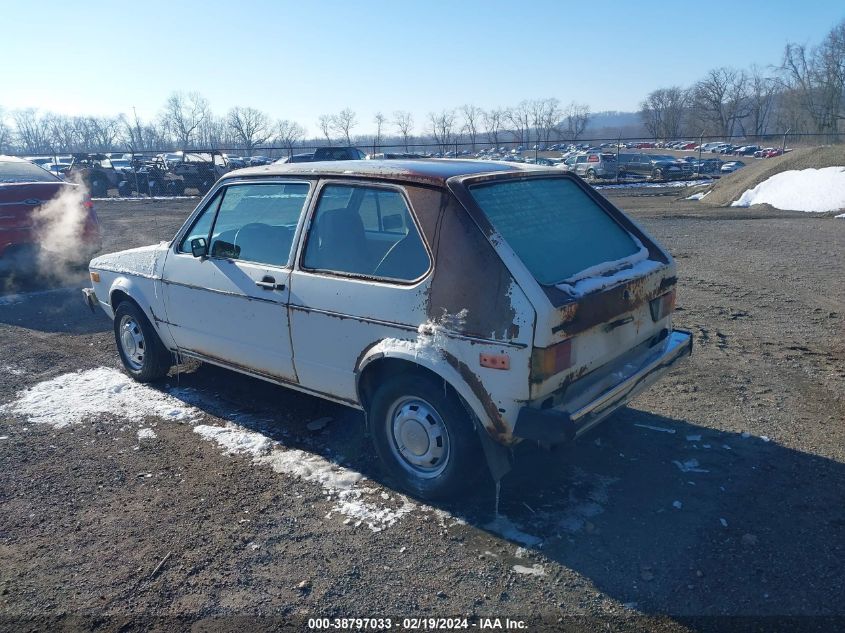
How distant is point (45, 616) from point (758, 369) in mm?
5046

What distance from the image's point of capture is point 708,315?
658cm

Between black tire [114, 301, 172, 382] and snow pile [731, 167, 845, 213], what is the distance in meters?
15.6

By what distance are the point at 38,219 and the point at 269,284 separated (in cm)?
620

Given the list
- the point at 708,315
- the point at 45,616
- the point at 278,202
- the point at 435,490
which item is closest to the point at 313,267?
the point at 278,202

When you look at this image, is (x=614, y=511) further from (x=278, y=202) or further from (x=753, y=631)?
(x=278, y=202)

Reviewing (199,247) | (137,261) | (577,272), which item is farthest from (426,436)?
(137,261)

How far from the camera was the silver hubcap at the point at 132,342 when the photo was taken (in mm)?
5246

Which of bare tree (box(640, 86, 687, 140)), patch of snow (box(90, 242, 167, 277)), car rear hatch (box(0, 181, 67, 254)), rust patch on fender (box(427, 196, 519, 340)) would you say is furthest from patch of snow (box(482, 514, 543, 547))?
bare tree (box(640, 86, 687, 140))

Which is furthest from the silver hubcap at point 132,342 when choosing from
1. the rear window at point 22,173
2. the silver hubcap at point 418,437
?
the rear window at point 22,173

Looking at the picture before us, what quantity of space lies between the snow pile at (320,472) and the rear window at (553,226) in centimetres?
151

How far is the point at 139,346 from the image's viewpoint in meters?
5.26

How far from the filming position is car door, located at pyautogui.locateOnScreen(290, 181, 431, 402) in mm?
3334

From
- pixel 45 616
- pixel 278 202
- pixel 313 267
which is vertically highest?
pixel 278 202

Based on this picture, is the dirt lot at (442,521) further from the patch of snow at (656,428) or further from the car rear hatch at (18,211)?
the car rear hatch at (18,211)
